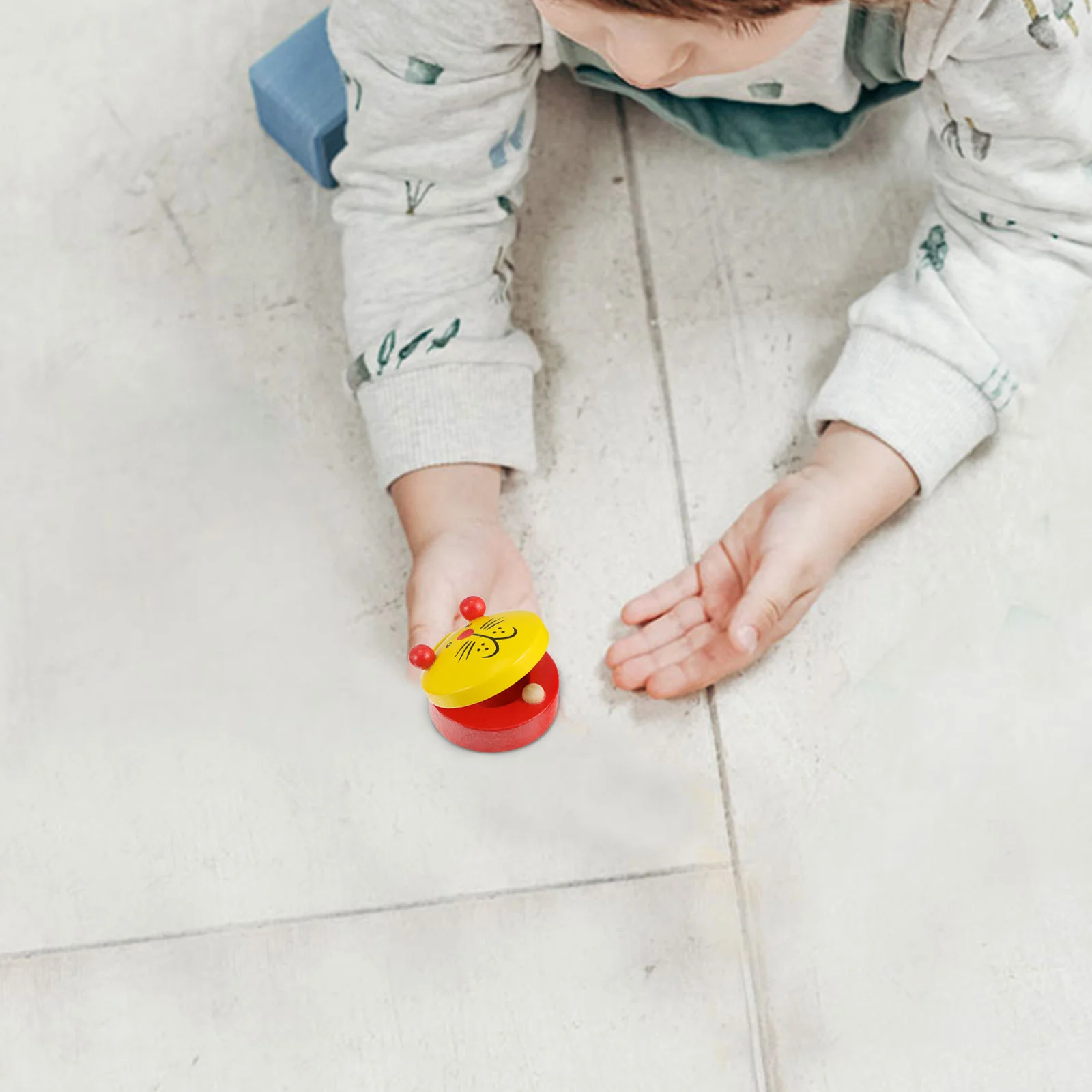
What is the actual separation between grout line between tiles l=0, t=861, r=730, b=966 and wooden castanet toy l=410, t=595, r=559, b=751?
3.2 inches

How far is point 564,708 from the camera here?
0.84m

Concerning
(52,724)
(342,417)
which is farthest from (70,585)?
(342,417)

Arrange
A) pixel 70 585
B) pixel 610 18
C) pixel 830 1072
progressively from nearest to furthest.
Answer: pixel 610 18, pixel 830 1072, pixel 70 585

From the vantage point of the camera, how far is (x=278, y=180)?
0.99 metres

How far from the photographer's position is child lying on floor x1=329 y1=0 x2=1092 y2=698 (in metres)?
0.77

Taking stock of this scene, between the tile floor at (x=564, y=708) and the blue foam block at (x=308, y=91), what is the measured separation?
1.7 inches

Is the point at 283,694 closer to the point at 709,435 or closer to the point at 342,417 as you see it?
the point at 342,417

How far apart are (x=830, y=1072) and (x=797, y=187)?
0.56 meters

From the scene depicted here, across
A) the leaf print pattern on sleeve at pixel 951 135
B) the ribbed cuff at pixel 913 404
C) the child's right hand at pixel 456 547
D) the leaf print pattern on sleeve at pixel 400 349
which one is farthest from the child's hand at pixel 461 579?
the leaf print pattern on sleeve at pixel 951 135

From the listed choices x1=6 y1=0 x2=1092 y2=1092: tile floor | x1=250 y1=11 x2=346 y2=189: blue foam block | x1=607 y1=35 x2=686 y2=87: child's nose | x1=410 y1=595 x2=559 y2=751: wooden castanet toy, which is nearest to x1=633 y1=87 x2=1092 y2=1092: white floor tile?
x1=6 y1=0 x2=1092 y2=1092: tile floor

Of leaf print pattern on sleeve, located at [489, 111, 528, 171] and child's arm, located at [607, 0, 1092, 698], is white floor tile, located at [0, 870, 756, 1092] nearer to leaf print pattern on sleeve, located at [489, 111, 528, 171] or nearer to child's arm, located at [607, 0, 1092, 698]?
child's arm, located at [607, 0, 1092, 698]

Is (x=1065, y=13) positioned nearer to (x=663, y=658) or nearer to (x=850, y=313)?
(x=850, y=313)

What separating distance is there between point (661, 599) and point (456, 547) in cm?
12

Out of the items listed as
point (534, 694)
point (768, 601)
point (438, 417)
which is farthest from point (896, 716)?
point (438, 417)
